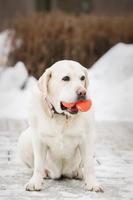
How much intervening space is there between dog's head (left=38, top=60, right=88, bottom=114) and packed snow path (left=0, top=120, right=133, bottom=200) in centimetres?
64

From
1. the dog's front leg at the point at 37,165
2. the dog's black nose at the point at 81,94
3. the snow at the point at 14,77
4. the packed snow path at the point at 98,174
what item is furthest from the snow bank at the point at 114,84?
the dog's black nose at the point at 81,94

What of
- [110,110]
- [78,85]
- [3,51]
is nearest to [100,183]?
[78,85]

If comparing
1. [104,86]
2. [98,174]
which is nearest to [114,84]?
[104,86]

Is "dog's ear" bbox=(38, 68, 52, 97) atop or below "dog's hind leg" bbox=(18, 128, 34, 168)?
atop

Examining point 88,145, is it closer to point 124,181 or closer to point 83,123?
point 83,123

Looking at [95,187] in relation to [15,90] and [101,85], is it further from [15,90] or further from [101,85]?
[15,90]

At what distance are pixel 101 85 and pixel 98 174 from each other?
5902 millimetres

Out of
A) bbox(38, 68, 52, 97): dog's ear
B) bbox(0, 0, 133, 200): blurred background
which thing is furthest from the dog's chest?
bbox(0, 0, 133, 200): blurred background

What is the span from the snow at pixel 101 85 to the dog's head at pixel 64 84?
467 centimetres

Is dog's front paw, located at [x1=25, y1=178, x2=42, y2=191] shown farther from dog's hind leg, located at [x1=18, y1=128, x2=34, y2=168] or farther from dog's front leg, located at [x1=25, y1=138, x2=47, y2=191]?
dog's hind leg, located at [x1=18, y1=128, x2=34, y2=168]

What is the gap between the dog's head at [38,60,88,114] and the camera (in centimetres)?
460

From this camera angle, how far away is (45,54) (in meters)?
12.0

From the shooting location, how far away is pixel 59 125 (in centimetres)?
483

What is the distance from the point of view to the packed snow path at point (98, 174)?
4754 mm
